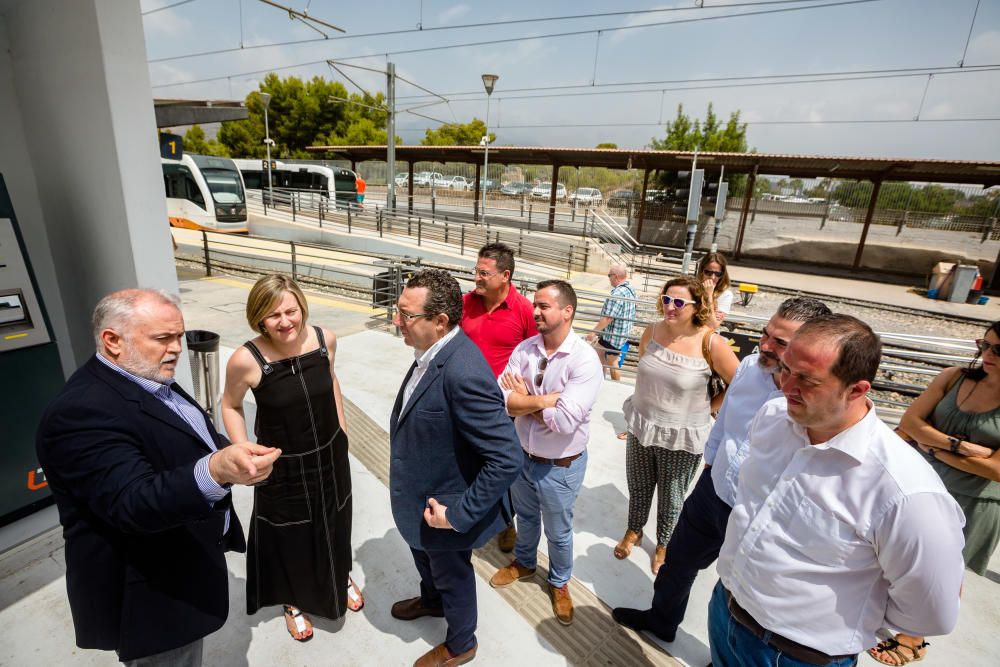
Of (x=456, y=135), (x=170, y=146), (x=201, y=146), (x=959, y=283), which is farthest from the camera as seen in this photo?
(x=456, y=135)

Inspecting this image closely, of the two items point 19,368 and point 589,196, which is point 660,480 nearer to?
point 19,368

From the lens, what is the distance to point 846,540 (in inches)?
46.7

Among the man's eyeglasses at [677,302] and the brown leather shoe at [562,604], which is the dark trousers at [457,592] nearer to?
the brown leather shoe at [562,604]

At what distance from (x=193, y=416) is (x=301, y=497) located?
0.63 metres

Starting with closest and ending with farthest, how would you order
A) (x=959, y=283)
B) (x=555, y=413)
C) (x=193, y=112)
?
1. (x=555, y=413)
2. (x=193, y=112)
3. (x=959, y=283)

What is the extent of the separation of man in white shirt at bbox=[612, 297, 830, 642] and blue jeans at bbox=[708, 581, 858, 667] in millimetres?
334

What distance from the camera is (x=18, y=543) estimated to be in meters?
2.49

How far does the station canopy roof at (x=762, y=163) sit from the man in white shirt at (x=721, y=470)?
14734mm

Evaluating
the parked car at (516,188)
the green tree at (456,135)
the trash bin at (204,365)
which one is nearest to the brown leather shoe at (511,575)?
the trash bin at (204,365)

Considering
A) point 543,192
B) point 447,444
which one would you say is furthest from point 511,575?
point 543,192

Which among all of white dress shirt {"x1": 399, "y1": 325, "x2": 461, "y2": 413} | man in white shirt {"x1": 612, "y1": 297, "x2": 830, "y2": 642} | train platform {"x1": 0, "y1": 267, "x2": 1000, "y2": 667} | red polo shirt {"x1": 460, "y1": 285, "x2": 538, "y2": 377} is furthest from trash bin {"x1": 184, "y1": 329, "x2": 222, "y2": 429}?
man in white shirt {"x1": 612, "y1": 297, "x2": 830, "y2": 642}

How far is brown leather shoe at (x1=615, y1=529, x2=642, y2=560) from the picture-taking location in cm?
271

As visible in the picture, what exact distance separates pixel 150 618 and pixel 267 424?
0.69 m

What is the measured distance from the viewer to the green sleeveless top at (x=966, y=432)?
80.0 inches
